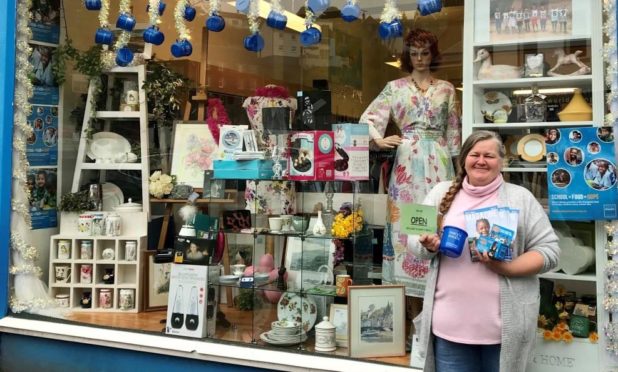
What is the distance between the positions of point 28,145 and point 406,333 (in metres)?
3.03

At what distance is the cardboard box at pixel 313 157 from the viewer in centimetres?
392

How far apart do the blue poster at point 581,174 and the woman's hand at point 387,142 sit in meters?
1.01

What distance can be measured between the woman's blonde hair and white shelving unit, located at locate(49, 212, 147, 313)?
2.88m

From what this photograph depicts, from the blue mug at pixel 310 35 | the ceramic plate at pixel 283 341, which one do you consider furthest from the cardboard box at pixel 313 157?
the ceramic plate at pixel 283 341

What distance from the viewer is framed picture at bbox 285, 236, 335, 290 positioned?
3.93 metres

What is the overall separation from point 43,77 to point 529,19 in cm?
350

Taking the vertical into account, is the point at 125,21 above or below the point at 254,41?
above

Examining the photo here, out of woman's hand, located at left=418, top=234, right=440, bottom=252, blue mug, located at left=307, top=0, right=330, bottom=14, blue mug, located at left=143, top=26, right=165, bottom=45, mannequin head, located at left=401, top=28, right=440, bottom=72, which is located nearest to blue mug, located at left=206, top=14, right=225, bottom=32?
blue mug, located at left=143, top=26, right=165, bottom=45

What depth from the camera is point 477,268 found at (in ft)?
8.18

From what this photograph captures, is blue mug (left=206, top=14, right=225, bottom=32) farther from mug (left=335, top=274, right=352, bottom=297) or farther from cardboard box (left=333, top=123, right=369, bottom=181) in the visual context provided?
mug (left=335, top=274, right=352, bottom=297)

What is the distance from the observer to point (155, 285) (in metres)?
4.82

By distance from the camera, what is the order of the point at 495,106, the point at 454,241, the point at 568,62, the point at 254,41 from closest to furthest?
the point at 454,241 → the point at 568,62 → the point at 495,106 → the point at 254,41

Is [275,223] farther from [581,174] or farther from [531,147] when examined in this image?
[581,174]

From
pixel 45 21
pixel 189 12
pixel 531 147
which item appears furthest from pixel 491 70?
pixel 45 21
